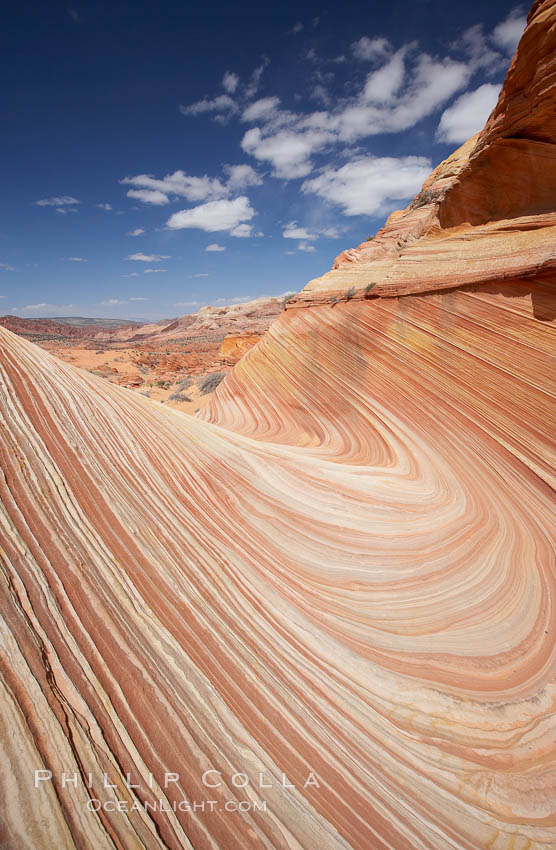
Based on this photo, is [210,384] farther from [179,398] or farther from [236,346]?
[236,346]

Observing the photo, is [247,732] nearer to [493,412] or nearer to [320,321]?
[493,412]

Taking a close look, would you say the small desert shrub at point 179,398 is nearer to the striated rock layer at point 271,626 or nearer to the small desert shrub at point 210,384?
the small desert shrub at point 210,384

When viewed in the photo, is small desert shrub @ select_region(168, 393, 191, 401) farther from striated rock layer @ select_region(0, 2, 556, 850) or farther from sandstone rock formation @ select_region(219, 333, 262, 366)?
sandstone rock formation @ select_region(219, 333, 262, 366)

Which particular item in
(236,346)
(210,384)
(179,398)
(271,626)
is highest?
(236,346)

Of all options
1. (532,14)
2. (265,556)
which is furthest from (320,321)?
(265,556)

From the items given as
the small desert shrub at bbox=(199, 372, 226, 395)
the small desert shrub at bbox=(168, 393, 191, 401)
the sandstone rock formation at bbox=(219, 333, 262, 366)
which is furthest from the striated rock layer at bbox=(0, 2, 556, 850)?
the sandstone rock formation at bbox=(219, 333, 262, 366)

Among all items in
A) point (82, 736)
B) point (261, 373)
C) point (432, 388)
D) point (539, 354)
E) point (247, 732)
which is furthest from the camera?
point (261, 373)

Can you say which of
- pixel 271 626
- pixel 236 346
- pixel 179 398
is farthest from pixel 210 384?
pixel 271 626

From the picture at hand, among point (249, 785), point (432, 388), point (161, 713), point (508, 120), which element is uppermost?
point (508, 120)

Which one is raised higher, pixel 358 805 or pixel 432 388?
pixel 432 388
